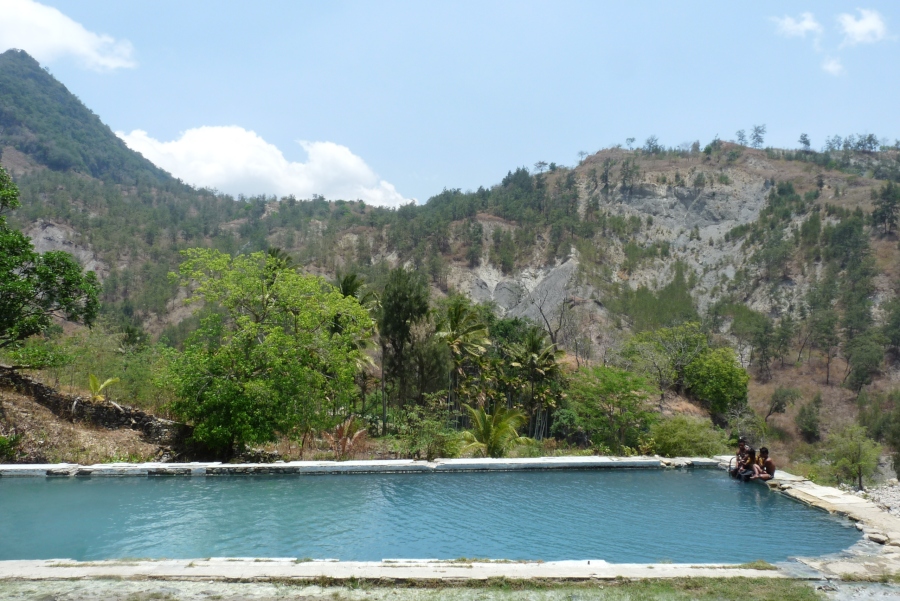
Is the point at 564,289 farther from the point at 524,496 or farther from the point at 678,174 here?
the point at 524,496

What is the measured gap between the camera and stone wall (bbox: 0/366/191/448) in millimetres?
14633

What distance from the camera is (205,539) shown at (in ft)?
28.5

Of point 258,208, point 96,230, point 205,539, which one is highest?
point 258,208

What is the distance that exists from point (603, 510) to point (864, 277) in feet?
206

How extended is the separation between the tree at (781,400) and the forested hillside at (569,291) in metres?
0.18

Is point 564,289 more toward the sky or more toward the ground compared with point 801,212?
more toward the ground

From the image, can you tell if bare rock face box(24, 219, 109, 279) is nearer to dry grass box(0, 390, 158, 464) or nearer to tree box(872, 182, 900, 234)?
dry grass box(0, 390, 158, 464)

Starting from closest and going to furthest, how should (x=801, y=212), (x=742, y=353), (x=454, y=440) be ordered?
(x=454, y=440), (x=742, y=353), (x=801, y=212)

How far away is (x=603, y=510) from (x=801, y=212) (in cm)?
7716

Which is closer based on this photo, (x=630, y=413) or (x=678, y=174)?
(x=630, y=413)

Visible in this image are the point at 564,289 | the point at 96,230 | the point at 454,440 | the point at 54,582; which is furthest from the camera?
the point at 96,230

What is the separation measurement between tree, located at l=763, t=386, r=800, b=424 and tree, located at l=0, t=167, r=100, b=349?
47241 mm

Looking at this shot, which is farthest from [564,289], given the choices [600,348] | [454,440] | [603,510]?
[603,510]

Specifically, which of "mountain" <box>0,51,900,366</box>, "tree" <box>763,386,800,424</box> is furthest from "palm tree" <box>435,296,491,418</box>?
"tree" <box>763,386,800,424</box>
